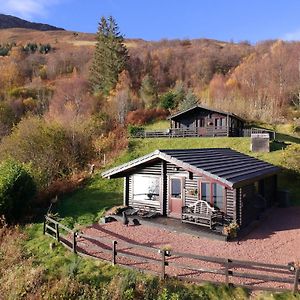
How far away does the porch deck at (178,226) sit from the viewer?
1577cm

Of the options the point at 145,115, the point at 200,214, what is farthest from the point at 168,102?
the point at 200,214

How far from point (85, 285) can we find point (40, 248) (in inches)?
168

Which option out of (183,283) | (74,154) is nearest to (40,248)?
(183,283)

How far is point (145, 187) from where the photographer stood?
19859 millimetres

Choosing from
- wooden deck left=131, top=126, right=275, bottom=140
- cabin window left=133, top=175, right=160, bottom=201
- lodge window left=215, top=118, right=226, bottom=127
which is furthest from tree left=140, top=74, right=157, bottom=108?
cabin window left=133, top=175, right=160, bottom=201

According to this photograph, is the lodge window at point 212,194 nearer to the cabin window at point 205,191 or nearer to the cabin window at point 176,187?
the cabin window at point 205,191

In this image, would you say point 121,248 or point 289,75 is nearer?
point 121,248

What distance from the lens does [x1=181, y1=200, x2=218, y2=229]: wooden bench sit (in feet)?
54.4

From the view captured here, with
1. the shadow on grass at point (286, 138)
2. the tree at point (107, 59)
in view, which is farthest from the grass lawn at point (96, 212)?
the tree at point (107, 59)

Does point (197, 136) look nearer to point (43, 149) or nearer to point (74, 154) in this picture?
point (74, 154)

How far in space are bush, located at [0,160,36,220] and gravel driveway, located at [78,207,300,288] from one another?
446 centimetres

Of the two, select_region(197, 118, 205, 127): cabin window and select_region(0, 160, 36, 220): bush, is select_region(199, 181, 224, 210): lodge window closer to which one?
select_region(0, 160, 36, 220): bush

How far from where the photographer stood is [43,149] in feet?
90.3

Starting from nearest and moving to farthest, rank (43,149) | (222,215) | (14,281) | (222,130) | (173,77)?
(14,281)
(222,215)
(43,149)
(222,130)
(173,77)
